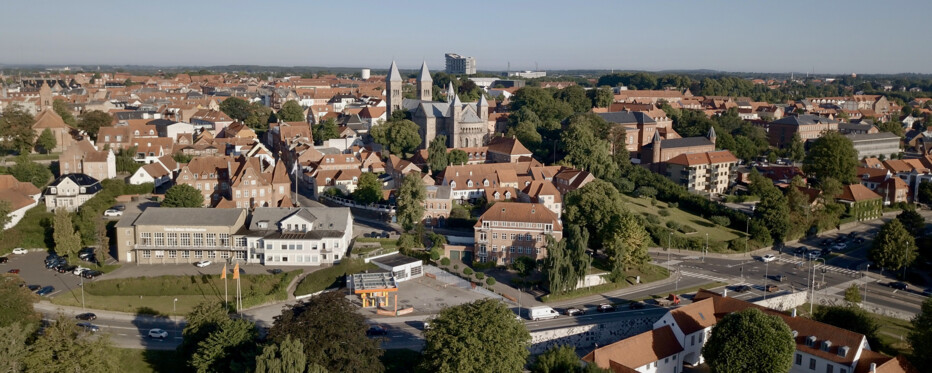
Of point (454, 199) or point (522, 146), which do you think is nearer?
point (454, 199)

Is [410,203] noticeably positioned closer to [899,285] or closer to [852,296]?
[852,296]

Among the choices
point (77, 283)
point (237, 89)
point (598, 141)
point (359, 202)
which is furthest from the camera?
point (237, 89)

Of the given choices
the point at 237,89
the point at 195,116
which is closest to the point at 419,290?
the point at 195,116

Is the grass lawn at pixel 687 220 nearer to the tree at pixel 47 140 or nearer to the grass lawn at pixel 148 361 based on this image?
the grass lawn at pixel 148 361

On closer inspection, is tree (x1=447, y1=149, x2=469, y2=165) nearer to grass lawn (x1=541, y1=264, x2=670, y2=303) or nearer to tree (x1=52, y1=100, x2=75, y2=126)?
grass lawn (x1=541, y1=264, x2=670, y2=303)

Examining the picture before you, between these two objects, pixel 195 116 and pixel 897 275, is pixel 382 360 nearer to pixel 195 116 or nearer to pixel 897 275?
pixel 897 275

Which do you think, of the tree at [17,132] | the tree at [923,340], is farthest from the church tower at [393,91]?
the tree at [923,340]

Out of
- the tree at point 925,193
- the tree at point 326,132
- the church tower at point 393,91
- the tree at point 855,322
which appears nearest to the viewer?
the tree at point 855,322
